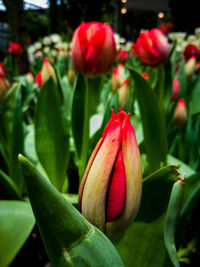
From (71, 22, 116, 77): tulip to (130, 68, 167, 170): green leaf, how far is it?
77 millimetres

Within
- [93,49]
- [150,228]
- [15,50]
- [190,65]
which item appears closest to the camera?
[150,228]

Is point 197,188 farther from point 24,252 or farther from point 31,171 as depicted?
point 24,252

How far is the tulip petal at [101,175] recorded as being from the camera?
232 mm

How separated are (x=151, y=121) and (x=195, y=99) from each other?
0.54m

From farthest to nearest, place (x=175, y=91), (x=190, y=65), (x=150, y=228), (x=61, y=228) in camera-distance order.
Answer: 1. (x=190, y=65)
2. (x=175, y=91)
3. (x=150, y=228)
4. (x=61, y=228)

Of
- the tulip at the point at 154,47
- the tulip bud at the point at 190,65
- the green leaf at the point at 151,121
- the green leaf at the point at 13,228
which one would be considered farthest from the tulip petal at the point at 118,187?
the tulip bud at the point at 190,65

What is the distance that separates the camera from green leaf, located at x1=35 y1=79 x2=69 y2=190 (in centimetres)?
59

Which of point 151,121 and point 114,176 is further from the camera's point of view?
point 151,121

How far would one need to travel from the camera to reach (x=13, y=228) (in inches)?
11.4

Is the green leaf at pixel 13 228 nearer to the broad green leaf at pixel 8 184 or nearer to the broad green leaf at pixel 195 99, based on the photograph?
the broad green leaf at pixel 8 184

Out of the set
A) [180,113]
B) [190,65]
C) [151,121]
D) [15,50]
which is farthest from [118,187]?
[15,50]

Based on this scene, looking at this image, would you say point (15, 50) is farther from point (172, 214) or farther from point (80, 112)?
point (172, 214)

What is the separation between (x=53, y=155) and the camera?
0.63 meters

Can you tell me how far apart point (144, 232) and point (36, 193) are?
19cm
